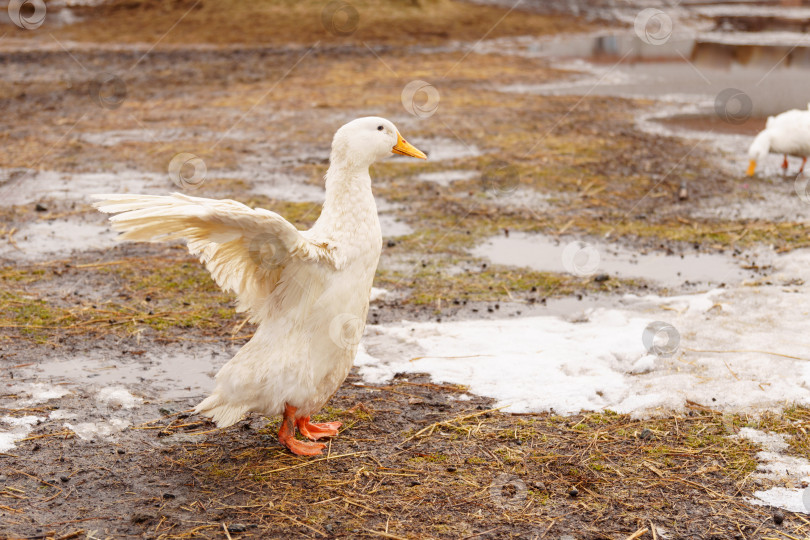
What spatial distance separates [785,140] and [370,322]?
823 centimetres

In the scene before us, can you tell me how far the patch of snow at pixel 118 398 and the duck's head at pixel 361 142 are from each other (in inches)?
89.0

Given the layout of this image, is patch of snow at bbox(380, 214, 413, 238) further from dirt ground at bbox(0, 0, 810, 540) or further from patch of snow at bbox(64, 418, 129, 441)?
patch of snow at bbox(64, 418, 129, 441)

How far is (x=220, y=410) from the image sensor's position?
16.0ft

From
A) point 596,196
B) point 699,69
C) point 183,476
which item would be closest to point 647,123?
point 596,196

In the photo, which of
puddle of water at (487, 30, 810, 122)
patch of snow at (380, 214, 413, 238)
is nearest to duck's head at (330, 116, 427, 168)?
patch of snow at (380, 214, 413, 238)

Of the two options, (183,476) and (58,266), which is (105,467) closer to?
(183,476)

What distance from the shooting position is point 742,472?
15.7ft

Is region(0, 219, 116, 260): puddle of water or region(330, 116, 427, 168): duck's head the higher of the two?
region(330, 116, 427, 168): duck's head

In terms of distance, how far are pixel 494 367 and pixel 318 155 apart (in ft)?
24.2

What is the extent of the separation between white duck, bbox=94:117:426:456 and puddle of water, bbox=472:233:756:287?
378cm

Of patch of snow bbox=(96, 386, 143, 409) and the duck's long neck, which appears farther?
patch of snow bbox=(96, 386, 143, 409)

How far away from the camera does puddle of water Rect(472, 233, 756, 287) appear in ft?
26.8

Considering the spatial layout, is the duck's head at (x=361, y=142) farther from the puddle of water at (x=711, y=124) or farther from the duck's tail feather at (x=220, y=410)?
the puddle of water at (x=711, y=124)

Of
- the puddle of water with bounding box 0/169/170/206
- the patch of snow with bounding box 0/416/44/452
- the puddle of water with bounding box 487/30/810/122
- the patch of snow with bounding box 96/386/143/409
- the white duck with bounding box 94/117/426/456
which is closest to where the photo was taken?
the white duck with bounding box 94/117/426/456
